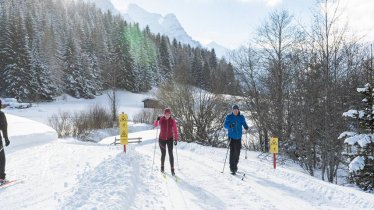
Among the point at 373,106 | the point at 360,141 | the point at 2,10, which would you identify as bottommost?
the point at 360,141

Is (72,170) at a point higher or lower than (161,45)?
lower

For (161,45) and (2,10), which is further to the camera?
(161,45)

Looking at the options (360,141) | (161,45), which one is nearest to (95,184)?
(360,141)

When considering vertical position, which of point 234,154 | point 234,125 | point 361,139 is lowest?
point 234,154

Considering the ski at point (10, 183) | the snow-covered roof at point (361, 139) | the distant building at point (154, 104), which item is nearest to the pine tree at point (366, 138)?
the snow-covered roof at point (361, 139)

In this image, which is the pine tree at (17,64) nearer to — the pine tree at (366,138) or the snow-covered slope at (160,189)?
the snow-covered slope at (160,189)

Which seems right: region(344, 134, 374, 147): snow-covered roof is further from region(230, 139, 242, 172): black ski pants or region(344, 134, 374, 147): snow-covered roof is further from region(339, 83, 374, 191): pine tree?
region(230, 139, 242, 172): black ski pants

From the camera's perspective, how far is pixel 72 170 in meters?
10.1

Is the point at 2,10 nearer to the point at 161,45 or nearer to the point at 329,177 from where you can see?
the point at 161,45

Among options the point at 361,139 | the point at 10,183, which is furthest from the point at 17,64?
the point at 361,139

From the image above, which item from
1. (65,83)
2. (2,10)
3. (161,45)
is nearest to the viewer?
(2,10)

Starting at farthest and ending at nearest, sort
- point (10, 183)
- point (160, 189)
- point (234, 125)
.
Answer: point (234, 125) < point (10, 183) < point (160, 189)

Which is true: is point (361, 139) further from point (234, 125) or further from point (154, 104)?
point (154, 104)

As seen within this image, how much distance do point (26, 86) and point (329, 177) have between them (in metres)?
53.8
